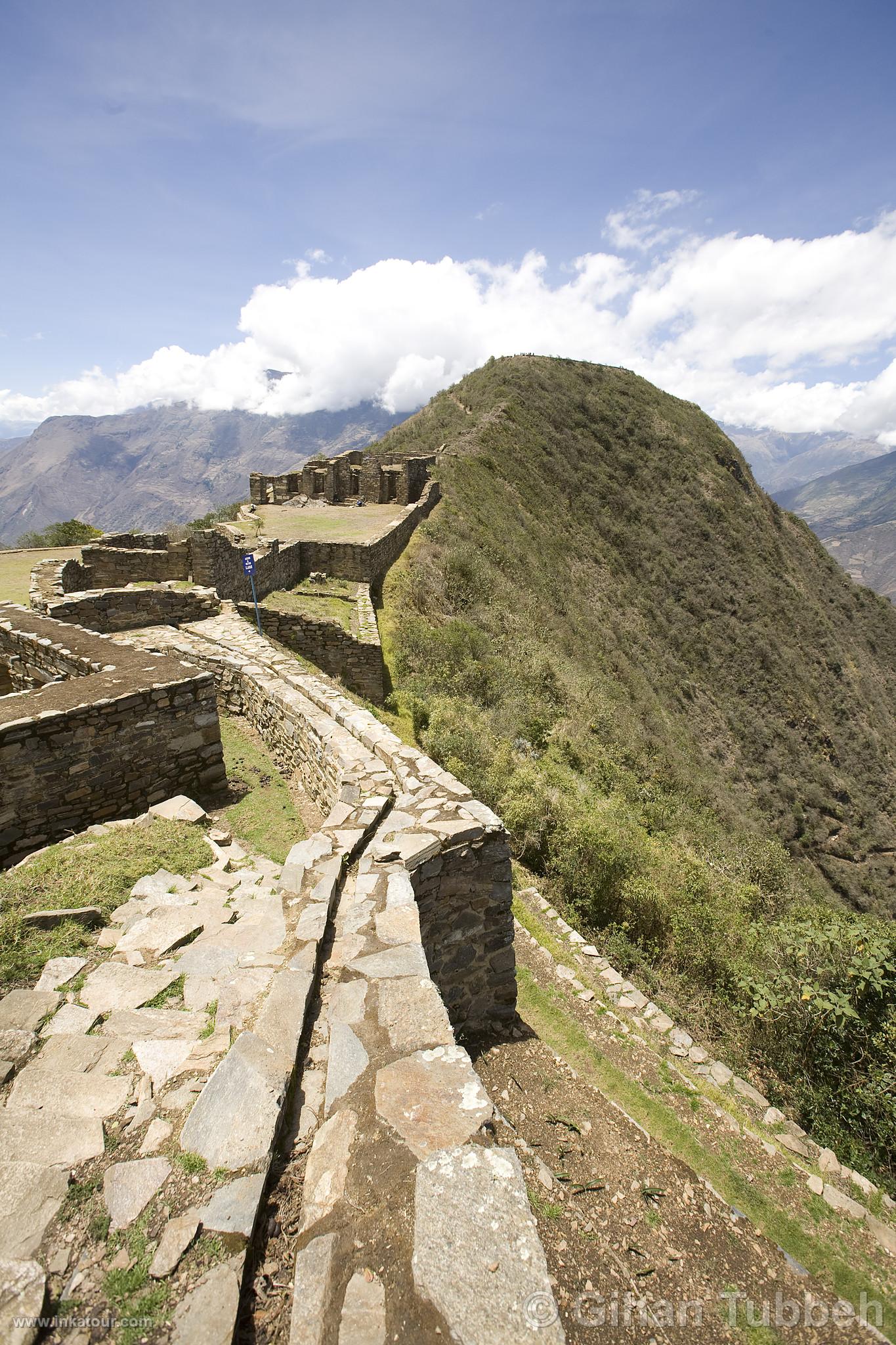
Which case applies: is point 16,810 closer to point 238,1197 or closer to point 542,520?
point 238,1197

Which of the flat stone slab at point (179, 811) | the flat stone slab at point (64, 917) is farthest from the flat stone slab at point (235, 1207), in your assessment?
the flat stone slab at point (179, 811)

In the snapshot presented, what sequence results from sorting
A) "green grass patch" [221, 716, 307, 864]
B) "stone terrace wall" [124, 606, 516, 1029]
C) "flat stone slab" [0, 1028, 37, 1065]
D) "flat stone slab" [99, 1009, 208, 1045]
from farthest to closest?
"green grass patch" [221, 716, 307, 864]
"stone terrace wall" [124, 606, 516, 1029]
"flat stone slab" [99, 1009, 208, 1045]
"flat stone slab" [0, 1028, 37, 1065]

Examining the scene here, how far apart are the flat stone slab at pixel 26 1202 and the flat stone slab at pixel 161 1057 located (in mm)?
510

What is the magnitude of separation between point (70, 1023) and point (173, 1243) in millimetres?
1434

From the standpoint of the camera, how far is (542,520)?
37.0 metres

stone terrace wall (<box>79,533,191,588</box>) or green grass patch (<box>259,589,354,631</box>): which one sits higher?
stone terrace wall (<box>79,533,191,588</box>)

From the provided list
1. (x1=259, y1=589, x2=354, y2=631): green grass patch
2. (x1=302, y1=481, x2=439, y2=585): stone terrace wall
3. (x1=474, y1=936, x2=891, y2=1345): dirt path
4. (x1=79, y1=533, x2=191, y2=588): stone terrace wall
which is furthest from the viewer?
(x1=302, y1=481, x2=439, y2=585): stone terrace wall

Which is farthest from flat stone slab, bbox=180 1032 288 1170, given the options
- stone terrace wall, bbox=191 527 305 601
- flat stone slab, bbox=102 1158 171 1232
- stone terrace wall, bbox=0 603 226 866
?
stone terrace wall, bbox=191 527 305 601

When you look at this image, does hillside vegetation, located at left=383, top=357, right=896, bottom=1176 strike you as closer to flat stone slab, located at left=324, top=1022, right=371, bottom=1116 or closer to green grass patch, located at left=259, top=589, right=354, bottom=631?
green grass patch, located at left=259, top=589, right=354, bottom=631

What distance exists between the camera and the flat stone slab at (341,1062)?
9.61 feet

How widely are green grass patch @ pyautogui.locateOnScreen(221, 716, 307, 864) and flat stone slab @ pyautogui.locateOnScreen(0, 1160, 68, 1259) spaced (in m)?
3.12

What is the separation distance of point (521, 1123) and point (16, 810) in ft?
16.7

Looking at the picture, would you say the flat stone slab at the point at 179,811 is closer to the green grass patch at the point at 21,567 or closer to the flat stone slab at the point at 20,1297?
the flat stone slab at the point at 20,1297

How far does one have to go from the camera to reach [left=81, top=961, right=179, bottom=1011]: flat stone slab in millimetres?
3375
